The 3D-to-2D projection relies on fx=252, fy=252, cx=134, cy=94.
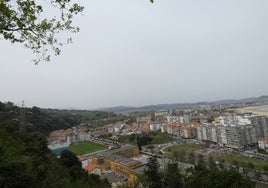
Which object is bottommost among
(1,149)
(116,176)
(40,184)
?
(116,176)

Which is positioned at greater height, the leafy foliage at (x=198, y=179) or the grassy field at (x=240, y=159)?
the leafy foliage at (x=198, y=179)

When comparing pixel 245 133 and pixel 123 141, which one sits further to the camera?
pixel 123 141

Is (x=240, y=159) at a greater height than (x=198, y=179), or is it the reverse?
(x=198, y=179)

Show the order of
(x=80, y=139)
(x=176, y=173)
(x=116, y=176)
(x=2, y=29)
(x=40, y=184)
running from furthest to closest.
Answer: (x=80, y=139)
(x=116, y=176)
(x=176, y=173)
(x=40, y=184)
(x=2, y=29)

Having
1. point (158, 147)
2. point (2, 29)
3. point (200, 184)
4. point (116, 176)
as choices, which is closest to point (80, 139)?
point (158, 147)

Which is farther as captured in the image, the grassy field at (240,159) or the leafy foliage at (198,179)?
the grassy field at (240,159)

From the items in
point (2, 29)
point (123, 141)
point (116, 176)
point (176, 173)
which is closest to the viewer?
point (2, 29)

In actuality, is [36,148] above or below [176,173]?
above

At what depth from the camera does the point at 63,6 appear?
354cm

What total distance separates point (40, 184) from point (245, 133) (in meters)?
38.9

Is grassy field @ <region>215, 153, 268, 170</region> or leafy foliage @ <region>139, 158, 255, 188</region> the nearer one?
leafy foliage @ <region>139, 158, 255, 188</region>

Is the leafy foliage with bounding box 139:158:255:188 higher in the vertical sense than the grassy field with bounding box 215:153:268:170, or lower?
higher

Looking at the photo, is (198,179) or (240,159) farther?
(240,159)

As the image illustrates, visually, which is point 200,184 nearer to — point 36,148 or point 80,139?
point 36,148
